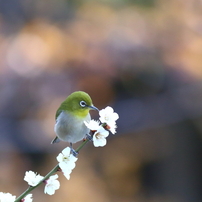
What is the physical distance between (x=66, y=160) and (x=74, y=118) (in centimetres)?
84

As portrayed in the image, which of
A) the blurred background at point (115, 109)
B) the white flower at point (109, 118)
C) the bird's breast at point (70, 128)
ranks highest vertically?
the blurred background at point (115, 109)

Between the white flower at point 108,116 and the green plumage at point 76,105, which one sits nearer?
the white flower at point 108,116

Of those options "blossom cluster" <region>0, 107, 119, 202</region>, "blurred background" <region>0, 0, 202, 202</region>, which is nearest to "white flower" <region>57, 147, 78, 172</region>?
"blossom cluster" <region>0, 107, 119, 202</region>

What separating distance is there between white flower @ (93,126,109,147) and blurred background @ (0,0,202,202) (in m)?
5.41

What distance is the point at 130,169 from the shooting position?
→ 8.09 meters

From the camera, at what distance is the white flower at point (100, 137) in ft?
5.95

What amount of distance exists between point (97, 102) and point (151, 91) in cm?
117

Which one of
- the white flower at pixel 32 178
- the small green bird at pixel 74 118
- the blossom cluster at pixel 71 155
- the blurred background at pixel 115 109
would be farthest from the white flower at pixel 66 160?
the blurred background at pixel 115 109

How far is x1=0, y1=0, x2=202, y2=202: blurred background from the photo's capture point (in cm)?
770

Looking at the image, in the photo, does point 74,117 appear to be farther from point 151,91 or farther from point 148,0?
point 148,0

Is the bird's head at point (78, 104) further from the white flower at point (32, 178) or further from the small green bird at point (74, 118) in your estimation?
the white flower at point (32, 178)

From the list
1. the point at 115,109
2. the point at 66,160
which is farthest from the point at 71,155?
the point at 115,109

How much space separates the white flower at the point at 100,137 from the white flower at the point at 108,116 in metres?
0.04

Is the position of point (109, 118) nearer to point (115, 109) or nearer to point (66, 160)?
point (66, 160)
